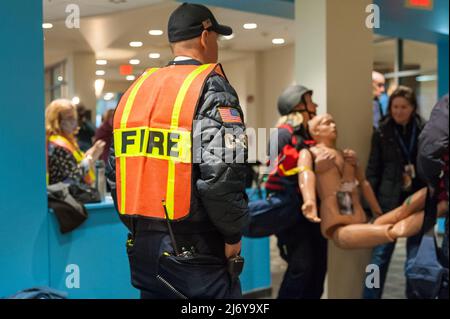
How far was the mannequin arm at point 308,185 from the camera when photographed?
10.1ft

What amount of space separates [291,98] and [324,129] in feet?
0.97

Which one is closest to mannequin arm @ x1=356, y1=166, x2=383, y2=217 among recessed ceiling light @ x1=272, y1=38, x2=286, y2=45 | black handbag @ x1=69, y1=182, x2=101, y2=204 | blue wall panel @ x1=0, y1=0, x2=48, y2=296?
recessed ceiling light @ x1=272, y1=38, x2=286, y2=45

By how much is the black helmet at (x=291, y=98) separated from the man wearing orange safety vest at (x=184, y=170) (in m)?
1.29

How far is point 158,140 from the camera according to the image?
6.64ft

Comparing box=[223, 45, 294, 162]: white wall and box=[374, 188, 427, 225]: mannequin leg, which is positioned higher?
box=[223, 45, 294, 162]: white wall

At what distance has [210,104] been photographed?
198 cm

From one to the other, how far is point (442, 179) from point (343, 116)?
2.62 feet

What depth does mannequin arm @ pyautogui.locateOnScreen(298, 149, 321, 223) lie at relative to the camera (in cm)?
307

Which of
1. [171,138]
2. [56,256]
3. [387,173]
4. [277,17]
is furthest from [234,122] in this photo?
[277,17]

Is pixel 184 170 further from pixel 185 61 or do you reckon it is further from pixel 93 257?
pixel 93 257

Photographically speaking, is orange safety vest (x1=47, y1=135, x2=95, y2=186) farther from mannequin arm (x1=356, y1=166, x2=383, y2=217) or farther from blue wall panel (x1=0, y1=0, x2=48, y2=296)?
mannequin arm (x1=356, y1=166, x2=383, y2=217)

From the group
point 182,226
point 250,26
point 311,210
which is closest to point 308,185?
point 311,210

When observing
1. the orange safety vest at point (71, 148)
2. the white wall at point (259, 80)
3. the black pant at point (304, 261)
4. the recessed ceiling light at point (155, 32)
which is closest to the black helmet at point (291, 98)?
the white wall at point (259, 80)

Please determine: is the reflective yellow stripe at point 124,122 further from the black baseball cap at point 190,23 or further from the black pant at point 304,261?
the black pant at point 304,261
